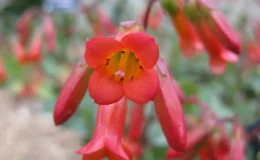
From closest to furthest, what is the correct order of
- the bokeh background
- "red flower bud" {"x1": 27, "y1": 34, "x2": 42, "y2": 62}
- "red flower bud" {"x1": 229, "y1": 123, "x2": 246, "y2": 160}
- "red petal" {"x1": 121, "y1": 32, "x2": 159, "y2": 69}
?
"red petal" {"x1": 121, "y1": 32, "x2": 159, "y2": 69}
"red flower bud" {"x1": 229, "y1": 123, "x2": 246, "y2": 160}
the bokeh background
"red flower bud" {"x1": 27, "y1": 34, "x2": 42, "y2": 62}

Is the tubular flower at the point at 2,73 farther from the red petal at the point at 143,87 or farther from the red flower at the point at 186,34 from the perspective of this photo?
the red petal at the point at 143,87

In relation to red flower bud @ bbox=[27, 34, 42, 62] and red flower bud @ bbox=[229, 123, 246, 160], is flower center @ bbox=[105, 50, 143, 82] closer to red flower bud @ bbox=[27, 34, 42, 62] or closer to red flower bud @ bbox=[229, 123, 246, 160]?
red flower bud @ bbox=[229, 123, 246, 160]

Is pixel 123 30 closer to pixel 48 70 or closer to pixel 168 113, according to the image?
pixel 168 113

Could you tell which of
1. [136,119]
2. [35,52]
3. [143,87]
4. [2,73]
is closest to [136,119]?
[136,119]

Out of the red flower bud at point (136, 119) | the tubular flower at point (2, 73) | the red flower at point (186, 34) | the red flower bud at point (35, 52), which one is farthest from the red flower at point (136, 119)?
the tubular flower at point (2, 73)

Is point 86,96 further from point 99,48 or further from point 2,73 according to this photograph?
point 2,73

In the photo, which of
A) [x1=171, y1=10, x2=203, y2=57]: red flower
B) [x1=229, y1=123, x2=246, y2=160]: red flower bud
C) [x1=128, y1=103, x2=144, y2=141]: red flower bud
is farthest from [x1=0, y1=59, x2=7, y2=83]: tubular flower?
[x1=229, y1=123, x2=246, y2=160]: red flower bud

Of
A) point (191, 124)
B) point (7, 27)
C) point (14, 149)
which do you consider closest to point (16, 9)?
point (7, 27)
